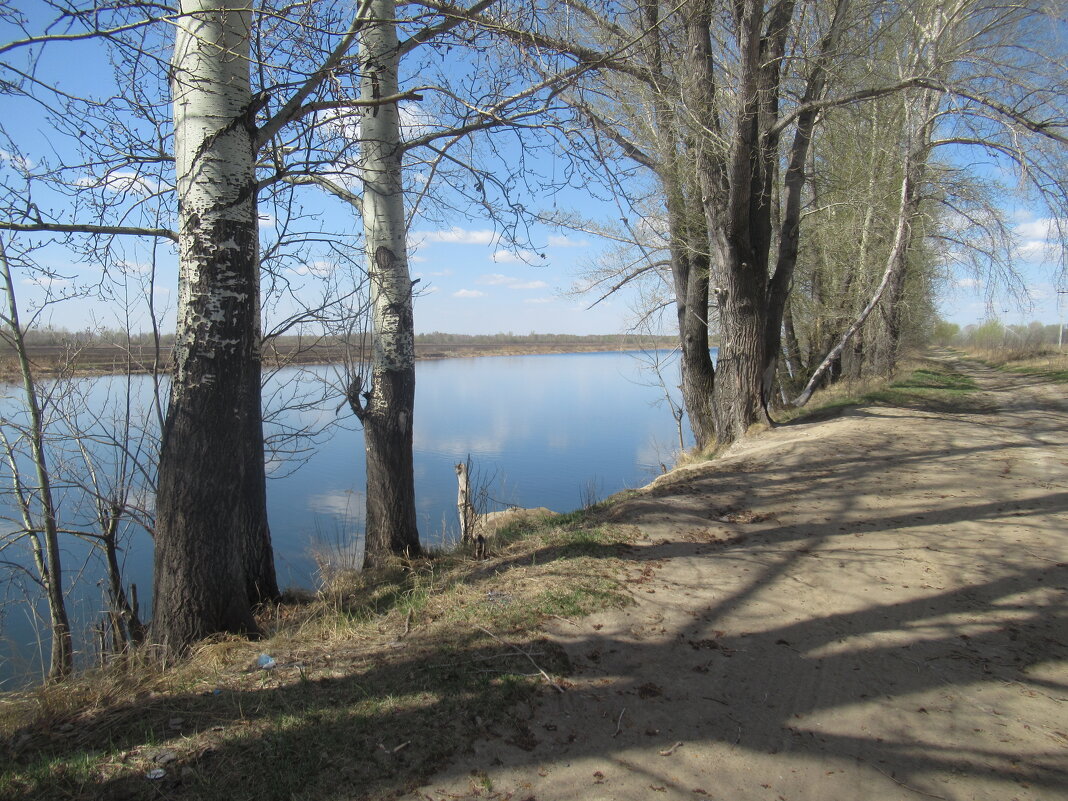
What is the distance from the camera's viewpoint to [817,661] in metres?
3.66

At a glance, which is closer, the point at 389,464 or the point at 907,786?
the point at 907,786

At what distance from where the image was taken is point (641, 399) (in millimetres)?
31969

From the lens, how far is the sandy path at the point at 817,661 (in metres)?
2.76

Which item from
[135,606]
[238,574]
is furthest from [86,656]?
[238,574]

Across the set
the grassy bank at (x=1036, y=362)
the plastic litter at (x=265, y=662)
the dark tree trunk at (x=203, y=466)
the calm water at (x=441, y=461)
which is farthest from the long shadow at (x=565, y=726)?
the grassy bank at (x=1036, y=362)

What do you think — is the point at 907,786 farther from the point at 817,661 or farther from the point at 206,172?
the point at 206,172

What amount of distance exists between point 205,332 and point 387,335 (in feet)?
8.19

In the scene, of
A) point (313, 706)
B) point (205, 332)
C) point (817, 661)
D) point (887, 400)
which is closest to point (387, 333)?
point (205, 332)

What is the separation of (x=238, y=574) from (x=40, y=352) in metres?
4.07

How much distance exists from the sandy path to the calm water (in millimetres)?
3629

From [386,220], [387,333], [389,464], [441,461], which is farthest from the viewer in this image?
[441,461]

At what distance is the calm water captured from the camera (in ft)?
26.0

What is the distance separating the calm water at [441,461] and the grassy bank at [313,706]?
188 cm

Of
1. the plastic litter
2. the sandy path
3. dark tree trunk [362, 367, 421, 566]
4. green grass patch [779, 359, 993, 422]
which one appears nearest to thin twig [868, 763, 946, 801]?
the sandy path
